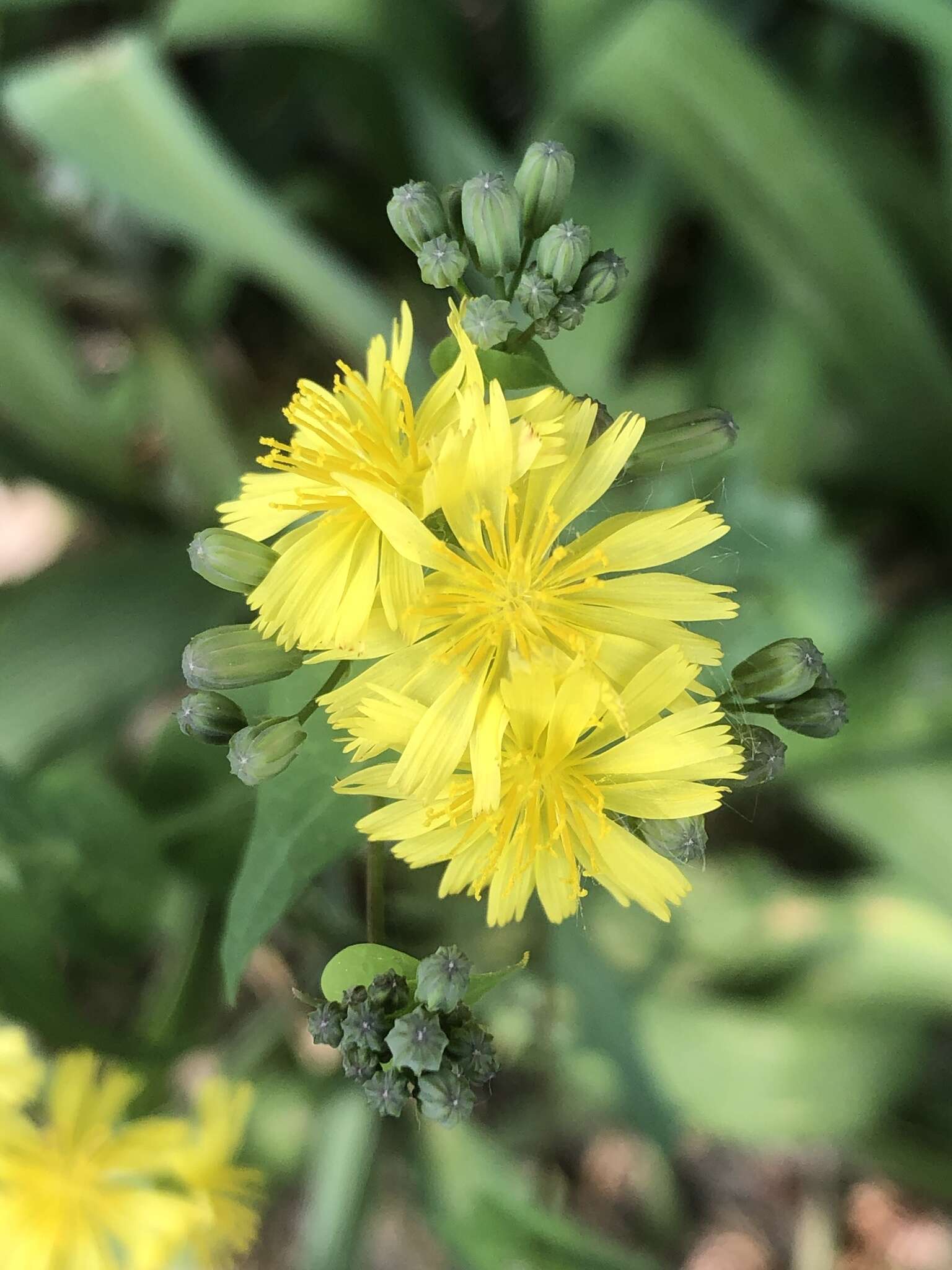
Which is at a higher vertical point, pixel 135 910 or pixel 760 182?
pixel 760 182

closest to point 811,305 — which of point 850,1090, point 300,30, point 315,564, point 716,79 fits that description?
point 716,79

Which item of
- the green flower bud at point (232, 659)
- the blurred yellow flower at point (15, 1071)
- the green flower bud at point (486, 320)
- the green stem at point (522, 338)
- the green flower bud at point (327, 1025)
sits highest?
the green stem at point (522, 338)

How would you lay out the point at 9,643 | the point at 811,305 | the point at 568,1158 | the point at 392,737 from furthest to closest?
the point at 568,1158 < the point at 9,643 < the point at 811,305 < the point at 392,737

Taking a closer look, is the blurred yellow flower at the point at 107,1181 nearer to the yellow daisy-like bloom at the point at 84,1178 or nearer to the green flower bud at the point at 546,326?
the yellow daisy-like bloom at the point at 84,1178

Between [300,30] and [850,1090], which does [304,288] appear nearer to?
[300,30]

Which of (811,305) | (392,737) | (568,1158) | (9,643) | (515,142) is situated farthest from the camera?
(568,1158)

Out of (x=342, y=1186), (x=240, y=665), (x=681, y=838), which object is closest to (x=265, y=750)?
(x=240, y=665)

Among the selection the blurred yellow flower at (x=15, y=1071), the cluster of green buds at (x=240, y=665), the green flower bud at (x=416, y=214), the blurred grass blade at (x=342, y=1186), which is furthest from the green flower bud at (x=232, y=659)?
the blurred grass blade at (x=342, y=1186)
